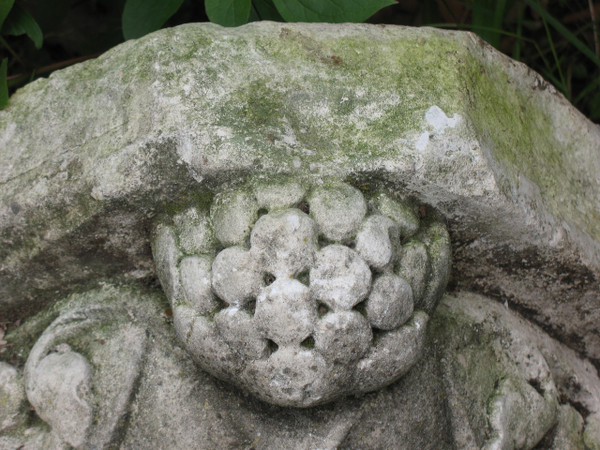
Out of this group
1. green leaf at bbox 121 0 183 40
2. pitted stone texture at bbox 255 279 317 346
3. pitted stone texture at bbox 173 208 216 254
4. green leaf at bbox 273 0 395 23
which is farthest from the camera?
green leaf at bbox 121 0 183 40

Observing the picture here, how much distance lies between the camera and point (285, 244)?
900mm

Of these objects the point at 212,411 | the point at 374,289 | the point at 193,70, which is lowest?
the point at 212,411

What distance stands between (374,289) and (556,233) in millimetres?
399

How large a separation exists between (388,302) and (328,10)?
593 mm

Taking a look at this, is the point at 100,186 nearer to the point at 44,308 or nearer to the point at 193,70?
Result: the point at 193,70

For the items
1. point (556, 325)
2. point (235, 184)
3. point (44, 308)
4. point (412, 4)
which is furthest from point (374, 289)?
point (412, 4)

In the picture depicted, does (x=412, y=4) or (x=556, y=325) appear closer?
(x=556, y=325)

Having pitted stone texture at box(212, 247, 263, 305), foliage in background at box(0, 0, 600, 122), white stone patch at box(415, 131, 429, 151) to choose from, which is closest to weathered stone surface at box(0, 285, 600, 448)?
pitted stone texture at box(212, 247, 263, 305)

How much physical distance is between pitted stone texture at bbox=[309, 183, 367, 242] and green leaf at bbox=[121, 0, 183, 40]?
2.03ft

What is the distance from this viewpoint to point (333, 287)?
89cm

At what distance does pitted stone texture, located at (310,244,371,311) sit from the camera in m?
0.89

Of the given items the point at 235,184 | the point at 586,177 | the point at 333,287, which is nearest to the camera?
the point at 333,287

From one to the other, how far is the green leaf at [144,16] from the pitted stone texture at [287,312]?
0.73 meters

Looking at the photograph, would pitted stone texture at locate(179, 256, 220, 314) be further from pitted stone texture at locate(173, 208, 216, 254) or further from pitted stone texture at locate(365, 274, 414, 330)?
pitted stone texture at locate(365, 274, 414, 330)
